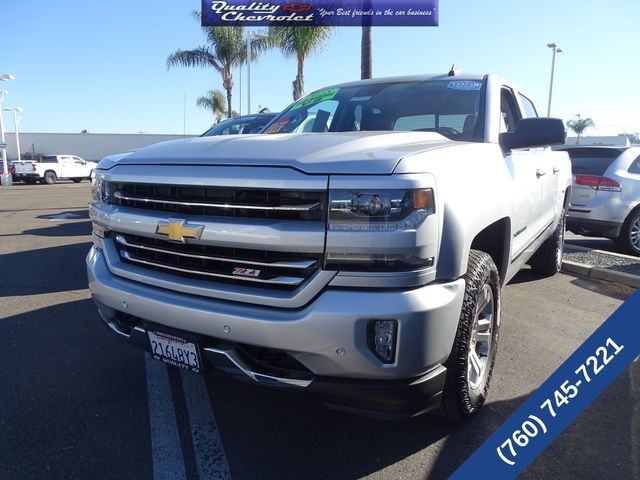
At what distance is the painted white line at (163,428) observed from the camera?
2.21m

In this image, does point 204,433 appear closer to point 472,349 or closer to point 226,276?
point 226,276

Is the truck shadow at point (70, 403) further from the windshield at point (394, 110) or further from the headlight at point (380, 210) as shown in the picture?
the windshield at point (394, 110)

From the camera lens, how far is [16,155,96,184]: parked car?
25.9m

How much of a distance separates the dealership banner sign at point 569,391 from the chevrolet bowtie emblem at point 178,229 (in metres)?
1.47

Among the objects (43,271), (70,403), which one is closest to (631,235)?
(70,403)

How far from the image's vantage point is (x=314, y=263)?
193cm

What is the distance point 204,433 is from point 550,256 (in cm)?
461

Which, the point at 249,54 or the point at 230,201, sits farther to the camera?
the point at 249,54

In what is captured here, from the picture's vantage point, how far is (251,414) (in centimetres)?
269

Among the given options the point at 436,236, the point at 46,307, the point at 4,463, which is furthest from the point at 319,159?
the point at 46,307

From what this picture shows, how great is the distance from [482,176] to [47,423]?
270cm

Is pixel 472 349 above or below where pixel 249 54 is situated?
below

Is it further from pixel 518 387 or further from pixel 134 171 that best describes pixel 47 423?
pixel 518 387

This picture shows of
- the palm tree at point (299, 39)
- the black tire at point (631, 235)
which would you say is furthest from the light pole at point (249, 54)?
the black tire at point (631, 235)
